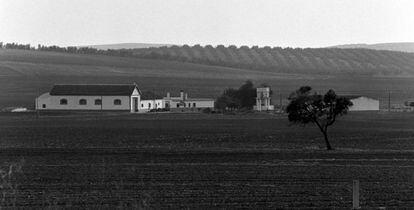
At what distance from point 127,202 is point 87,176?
6830 mm

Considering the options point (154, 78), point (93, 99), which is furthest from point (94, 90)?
point (154, 78)

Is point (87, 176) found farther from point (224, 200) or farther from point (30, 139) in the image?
point (30, 139)

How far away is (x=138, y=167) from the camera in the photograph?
30.0 meters

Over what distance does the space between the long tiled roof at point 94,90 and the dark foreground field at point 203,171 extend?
59.9 m

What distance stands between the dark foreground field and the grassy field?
8484 centimetres

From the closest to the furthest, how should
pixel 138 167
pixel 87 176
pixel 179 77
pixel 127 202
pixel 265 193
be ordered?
pixel 127 202, pixel 265 193, pixel 87 176, pixel 138 167, pixel 179 77

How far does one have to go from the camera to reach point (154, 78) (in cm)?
16838

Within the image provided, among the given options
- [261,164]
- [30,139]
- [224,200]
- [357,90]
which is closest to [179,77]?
[357,90]

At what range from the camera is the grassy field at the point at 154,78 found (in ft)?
497

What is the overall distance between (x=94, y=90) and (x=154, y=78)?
53.2m

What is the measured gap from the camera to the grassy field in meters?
151

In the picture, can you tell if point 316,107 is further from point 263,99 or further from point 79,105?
point 263,99

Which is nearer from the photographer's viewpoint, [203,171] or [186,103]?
[203,171]

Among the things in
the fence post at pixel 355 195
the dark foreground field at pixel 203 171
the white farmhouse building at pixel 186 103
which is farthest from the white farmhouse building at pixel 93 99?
the fence post at pixel 355 195
